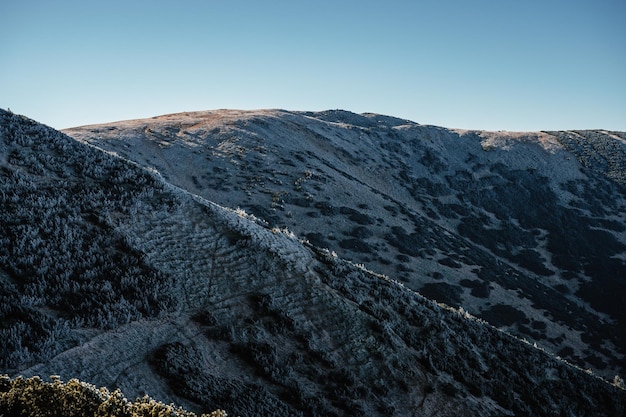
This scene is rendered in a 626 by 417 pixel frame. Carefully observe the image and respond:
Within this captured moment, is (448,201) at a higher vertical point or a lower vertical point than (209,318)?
higher

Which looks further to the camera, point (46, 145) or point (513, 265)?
point (513, 265)

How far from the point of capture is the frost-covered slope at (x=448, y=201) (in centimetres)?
4559

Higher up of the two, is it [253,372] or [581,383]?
[253,372]

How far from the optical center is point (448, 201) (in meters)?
76.8

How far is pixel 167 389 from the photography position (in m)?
10.8

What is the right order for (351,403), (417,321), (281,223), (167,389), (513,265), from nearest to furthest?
(167,389) → (351,403) → (417,321) → (281,223) → (513,265)

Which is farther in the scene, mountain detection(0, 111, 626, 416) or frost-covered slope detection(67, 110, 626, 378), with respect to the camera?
frost-covered slope detection(67, 110, 626, 378)

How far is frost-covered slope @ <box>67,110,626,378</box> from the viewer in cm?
4559

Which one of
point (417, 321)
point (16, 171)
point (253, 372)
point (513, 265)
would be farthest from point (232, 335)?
point (513, 265)

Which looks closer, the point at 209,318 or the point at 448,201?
the point at 209,318

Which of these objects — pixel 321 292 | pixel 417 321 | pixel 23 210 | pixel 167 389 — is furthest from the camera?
pixel 417 321

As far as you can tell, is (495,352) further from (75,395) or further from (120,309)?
(75,395)

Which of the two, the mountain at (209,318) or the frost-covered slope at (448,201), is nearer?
the mountain at (209,318)

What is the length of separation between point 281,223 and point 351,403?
118 feet
